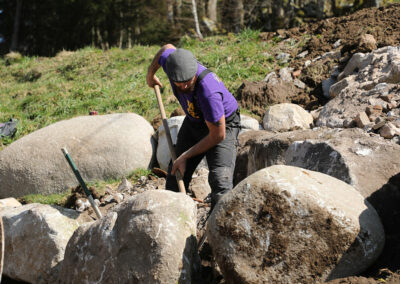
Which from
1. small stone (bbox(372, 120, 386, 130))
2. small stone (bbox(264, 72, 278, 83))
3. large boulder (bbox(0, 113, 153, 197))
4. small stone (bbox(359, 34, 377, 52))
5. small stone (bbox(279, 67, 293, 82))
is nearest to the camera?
small stone (bbox(372, 120, 386, 130))

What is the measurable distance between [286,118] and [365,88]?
3.46 feet

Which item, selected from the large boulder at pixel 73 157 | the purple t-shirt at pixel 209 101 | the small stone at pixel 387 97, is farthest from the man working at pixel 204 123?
the large boulder at pixel 73 157

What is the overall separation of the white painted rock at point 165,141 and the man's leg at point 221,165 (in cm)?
228

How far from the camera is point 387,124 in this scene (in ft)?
13.4

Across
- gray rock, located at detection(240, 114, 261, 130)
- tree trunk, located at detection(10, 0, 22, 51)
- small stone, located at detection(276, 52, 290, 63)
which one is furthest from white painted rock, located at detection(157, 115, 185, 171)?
tree trunk, located at detection(10, 0, 22, 51)

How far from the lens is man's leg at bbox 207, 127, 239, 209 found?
3.50 m

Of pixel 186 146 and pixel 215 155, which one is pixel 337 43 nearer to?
pixel 186 146

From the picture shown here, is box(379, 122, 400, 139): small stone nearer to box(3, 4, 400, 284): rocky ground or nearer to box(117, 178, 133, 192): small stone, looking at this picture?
box(3, 4, 400, 284): rocky ground

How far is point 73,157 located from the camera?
19.9 ft

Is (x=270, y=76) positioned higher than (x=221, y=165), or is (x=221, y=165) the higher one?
(x=270, y=76)

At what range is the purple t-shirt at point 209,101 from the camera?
3305mm

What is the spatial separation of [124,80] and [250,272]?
6971 mm

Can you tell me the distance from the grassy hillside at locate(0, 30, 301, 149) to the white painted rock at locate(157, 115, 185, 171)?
1.24 m

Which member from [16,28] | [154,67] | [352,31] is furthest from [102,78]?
[16,28]
